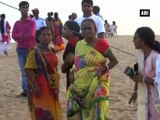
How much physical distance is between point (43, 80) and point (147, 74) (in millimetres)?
1323

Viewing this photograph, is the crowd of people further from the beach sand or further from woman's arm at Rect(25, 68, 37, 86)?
the beach sand

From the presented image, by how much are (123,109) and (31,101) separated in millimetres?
2741

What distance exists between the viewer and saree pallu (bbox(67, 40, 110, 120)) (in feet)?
17.3

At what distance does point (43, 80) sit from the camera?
5.66 meters

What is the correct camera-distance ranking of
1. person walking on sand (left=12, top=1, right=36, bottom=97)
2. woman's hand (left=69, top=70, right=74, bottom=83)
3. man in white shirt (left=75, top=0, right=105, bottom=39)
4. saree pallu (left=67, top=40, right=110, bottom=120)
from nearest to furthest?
saree pallu (left=67, top=40, right=110, bottom=120)
woman's hand (left=69, top=70, right=74, bottom=83)
man in white shirt (left=75, top=0, right=105, bottom=39)
person walking on sand (left=12, top=1, right=36, bottom=97)

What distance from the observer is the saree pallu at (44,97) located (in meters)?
5.65

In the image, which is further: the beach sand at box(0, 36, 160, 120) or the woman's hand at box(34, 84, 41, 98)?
the beach sand at box(0, 36, 160, 120)

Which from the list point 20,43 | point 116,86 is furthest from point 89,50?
point 116,86

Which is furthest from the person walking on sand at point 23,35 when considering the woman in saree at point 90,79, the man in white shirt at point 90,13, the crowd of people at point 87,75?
the woman in saree at point 90,79

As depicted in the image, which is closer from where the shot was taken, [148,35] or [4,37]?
[148,35]

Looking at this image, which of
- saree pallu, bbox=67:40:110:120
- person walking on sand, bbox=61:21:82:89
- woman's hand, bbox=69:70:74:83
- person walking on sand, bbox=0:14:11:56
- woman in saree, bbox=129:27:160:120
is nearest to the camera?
woman in saree, bbox=129:27:160:120

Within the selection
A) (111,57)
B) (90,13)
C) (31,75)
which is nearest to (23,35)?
(90,13)

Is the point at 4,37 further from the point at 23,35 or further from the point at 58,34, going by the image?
the point at 23,35

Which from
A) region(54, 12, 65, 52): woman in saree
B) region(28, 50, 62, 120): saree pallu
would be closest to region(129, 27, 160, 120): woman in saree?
region(28, 50, 62, 120): saree pallu
